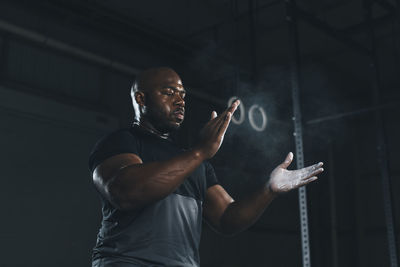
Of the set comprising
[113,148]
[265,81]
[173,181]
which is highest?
[265,81]

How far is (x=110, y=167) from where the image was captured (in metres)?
1.45

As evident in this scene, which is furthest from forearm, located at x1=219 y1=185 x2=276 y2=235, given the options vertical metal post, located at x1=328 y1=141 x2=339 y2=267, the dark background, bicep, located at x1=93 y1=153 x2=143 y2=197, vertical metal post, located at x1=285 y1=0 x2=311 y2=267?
vertical metal post, located at x1=328 y1=141 x2=339 y2=267

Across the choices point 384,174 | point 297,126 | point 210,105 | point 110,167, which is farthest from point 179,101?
point 210,105

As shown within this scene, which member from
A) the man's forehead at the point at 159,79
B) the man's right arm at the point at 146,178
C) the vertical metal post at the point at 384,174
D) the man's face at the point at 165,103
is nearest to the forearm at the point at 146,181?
the man's right arm at the point at 146,178

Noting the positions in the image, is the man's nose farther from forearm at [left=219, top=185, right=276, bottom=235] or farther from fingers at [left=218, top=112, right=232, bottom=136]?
forearm at [left=219, top=185, right=276, bottom=235]

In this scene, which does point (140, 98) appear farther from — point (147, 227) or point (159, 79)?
point (147, 227)

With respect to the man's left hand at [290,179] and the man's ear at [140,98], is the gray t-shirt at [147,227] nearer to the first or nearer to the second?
the man's ear at [140,98]

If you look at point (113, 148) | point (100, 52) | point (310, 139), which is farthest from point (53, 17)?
point (310, 139)

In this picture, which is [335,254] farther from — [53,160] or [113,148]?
[113,148]

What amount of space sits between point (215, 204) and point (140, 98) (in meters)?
0.53

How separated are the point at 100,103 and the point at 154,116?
3.87 m

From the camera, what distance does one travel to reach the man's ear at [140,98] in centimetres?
183

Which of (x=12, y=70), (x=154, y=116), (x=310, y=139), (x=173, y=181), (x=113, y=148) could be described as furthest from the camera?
(x=310, y=139)

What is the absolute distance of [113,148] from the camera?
152 cm
